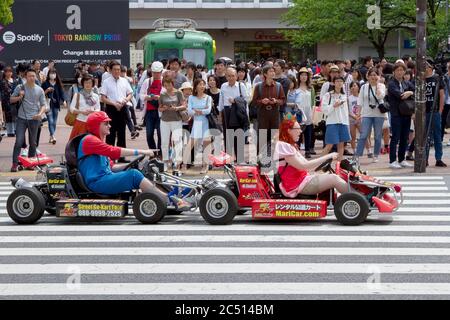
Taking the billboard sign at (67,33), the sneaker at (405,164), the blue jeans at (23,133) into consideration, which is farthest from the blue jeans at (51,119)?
the billboard sign at (67,33)

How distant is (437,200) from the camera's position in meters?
14.1

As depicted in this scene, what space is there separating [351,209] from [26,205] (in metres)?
3.88

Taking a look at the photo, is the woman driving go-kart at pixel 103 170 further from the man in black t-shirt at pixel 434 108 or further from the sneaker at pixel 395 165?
the man in black t-shirt at pixel 434 108

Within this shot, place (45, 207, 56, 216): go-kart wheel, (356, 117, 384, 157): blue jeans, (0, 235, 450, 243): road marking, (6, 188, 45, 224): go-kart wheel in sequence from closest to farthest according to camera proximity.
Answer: (0, 235, 450, 243): road marking < (6, 188, 45, 224): go-kart wheel < (45, 207, 56, 216): go-kart wheel < (356, 117, 384, 157): blue jeans

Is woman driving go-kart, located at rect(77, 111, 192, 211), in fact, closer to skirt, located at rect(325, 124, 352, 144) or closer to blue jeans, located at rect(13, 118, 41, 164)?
blue jeans, located at rect(13, 118, 41, 164)

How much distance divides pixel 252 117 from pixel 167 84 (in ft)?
7.97

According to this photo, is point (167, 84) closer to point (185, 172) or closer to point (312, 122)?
point (185, 172)

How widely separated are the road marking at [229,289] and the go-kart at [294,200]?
2998mm

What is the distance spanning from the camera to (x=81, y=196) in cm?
1199

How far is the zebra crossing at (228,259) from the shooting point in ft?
27.6

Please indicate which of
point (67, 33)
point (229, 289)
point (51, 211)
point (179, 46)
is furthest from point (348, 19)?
point (229, 289)

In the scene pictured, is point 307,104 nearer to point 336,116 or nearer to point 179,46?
point 336,116

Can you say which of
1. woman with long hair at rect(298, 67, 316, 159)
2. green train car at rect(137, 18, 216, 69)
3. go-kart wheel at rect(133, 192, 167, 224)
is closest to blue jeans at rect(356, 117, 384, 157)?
woman with long hair at rect(298, 67, 316, 159)

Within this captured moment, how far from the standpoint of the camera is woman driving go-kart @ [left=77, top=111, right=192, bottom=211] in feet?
38.6
